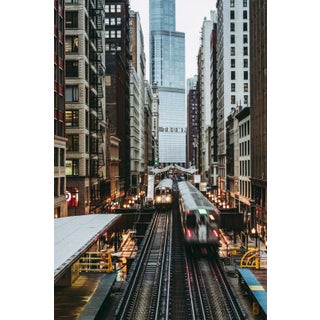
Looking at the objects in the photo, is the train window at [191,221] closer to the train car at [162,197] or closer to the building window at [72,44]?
the building window at [72,44]

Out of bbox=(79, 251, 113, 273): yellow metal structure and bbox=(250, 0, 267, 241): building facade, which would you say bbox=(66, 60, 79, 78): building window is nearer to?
bbox=(250, 0, 267, 241): building facade

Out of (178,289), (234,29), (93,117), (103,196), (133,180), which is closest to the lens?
(178,289)

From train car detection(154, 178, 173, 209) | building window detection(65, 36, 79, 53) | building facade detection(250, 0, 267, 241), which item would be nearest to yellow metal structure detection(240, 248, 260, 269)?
building facade detection(250, 0, 267, 241)

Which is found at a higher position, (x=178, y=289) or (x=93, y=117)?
(x=93, y=117)

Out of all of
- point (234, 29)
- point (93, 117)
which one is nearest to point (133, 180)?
point (234, 29)

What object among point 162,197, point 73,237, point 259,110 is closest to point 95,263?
point 73,237
